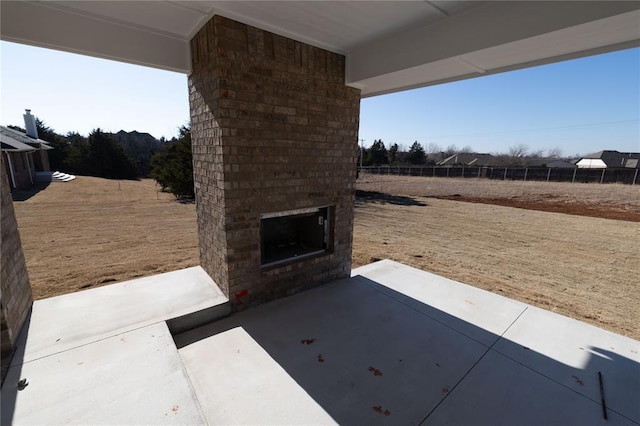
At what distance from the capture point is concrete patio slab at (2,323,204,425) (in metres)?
1.78

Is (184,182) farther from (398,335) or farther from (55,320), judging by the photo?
(398,335)

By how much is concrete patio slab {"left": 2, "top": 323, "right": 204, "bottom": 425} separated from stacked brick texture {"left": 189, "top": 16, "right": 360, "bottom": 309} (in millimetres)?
1053

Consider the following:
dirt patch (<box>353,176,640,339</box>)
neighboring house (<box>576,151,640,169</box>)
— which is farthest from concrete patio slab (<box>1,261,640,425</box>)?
neighboring house (<box>576,151,640,169</box>)

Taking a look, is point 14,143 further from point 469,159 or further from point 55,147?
point 469,159

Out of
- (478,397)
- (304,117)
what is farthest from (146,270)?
(478,397)

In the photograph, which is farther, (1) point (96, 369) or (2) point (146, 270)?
(2) point (146, 270)

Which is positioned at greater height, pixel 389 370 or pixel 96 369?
pixel 96 369

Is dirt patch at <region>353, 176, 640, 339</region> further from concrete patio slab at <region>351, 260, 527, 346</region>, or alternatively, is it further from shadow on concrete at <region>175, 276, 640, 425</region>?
shadow on concrete at <region>175, 276, 640, 425</region>

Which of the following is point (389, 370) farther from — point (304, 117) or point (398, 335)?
point (304, 117)

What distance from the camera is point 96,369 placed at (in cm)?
217

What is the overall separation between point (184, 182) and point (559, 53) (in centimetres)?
1398

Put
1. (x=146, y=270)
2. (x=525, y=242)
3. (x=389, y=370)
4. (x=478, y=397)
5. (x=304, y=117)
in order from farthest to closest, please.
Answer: (x=525, y=242), (x=146, y=270), (x=304, y=117), (x=389, y=370), (x=478, y=397)

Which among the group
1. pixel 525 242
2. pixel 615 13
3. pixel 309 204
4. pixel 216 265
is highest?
pixel 615 13

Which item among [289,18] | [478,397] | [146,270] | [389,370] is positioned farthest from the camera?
[146,270]
